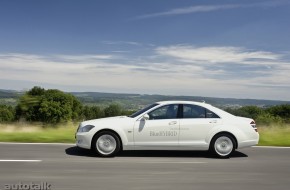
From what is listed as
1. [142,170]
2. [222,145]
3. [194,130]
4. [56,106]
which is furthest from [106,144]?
[56,106]

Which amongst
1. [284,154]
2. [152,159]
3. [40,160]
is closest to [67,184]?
[40,160]

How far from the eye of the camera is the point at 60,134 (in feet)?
49.0

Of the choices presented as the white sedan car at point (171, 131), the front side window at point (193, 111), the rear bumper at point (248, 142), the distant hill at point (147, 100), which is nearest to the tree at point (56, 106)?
the distant hill at point (147, 100)

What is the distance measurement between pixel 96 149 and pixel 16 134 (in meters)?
5.36

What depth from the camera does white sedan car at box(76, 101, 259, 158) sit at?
10422 millimetres

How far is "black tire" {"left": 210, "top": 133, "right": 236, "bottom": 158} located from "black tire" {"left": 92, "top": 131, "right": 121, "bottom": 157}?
256 cm

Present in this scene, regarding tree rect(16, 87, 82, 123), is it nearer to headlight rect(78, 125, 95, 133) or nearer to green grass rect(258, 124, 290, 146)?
green grass rect(258, 124, 290, 146)

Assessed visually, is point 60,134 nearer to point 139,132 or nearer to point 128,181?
point 139,132

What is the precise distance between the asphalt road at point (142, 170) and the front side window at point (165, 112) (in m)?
1.07

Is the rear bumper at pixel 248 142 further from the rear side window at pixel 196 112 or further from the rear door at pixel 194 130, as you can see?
the rear side window at pixel 196 112

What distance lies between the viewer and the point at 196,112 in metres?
11.0

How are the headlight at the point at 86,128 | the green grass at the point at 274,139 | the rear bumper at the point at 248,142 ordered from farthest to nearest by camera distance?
the green grass at the point at 274,139 < the rear bumper at the point at 248,142 < the headlight at the point at 86,128

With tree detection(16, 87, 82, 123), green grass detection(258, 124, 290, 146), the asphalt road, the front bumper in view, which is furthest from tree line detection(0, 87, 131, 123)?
the front bumper

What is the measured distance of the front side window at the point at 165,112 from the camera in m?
→ 10.8
